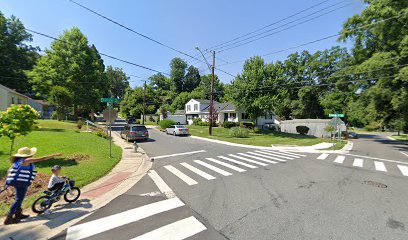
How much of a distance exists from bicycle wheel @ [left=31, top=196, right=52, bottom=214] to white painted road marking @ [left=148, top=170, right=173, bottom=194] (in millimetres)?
3151

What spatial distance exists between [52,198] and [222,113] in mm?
39271

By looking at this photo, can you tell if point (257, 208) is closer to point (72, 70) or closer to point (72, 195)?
point (72, 195)

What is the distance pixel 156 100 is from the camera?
68.8 m

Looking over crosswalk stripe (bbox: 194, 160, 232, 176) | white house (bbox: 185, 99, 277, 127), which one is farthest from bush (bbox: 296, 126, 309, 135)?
crosswalk stripe (bbox: 194, 160, 232, 176)

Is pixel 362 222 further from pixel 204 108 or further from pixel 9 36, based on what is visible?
pixel 9 36

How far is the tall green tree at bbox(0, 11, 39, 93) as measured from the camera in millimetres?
40594

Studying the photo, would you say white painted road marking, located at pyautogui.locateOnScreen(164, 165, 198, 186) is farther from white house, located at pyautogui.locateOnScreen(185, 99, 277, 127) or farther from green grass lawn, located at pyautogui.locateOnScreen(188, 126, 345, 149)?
white house, located at pyautogui.locateOnScreen(185, 99, 277, 127)

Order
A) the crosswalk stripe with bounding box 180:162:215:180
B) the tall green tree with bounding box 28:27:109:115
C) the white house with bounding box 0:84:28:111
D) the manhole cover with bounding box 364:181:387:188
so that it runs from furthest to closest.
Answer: the tall green tree with bounding box 28:27:109:115 → the white house with bounding box 0:84:28:111 → the crosswalk stripe with bounding box 180:162:215:180 → the manhole cover with bounding box 364:181:387:188

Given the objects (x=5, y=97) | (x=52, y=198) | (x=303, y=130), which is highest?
(x=5, y=97)

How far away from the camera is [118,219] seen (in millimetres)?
4863

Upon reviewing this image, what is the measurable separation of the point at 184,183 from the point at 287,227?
13.7 ft

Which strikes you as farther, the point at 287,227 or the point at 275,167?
the point at 275,167

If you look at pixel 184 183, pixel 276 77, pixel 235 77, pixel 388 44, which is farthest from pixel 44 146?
pixel 388 44

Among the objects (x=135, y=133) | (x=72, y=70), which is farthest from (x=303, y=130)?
(x=72, y=70)
